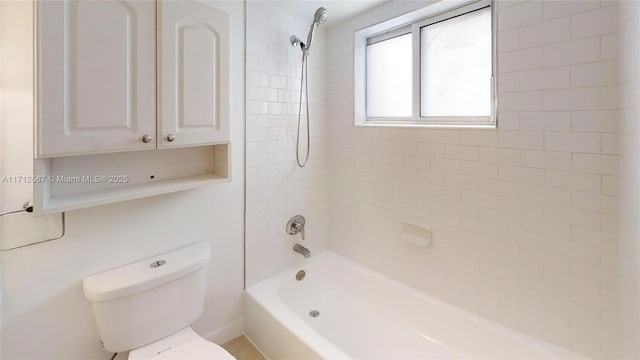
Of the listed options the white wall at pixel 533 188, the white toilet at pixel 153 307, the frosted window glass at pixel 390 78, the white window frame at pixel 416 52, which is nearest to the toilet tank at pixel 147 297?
the white toilet at pixel 153 307

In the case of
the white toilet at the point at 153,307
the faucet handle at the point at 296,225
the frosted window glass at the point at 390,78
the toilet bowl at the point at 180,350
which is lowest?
the toilet bowl at the point at 180,350

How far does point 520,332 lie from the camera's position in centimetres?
155

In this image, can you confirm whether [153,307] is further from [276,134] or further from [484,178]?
[484,178]

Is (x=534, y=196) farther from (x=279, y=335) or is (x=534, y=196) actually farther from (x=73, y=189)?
(x=73, y=189)

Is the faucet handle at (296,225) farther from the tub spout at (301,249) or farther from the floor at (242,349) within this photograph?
the floor at (242,349)

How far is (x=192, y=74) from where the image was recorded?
139cm

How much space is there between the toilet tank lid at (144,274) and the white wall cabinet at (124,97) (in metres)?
0.37

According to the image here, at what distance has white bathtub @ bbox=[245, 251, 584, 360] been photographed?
1.56 metres

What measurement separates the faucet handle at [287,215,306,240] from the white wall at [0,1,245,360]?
0.40m

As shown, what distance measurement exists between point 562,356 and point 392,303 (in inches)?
36.2

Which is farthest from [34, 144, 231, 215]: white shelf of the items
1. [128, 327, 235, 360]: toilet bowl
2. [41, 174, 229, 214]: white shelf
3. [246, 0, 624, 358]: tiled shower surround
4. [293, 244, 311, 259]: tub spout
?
[293, 244, 311, 259]: tub spout

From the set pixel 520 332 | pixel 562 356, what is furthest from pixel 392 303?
pixel 562 356

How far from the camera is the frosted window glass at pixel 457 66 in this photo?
1.73 m

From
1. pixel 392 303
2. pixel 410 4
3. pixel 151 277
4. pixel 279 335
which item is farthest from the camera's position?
pixel 392 303
